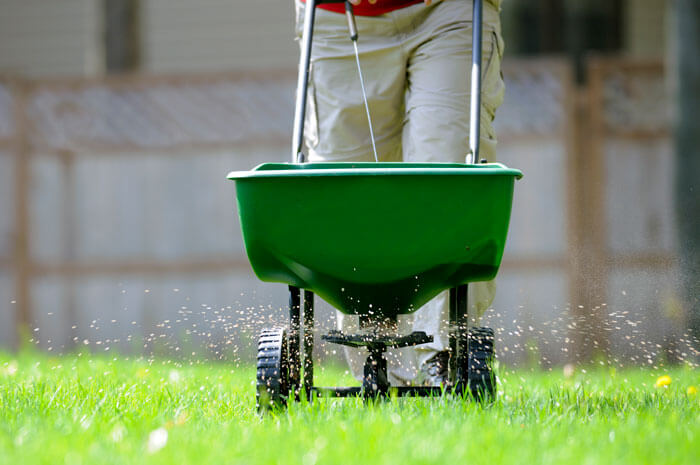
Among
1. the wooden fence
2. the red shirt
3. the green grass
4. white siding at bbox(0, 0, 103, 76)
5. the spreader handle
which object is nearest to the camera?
the green grass

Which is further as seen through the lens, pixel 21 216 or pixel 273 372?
pixel 21 216

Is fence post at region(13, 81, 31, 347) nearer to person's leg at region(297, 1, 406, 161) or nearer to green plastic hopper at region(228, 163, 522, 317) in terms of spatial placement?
person's leg at region(297, 1, 406, 161)

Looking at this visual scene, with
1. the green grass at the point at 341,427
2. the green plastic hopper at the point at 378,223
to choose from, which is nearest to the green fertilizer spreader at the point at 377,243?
the green plastic hopper at the point at 378,223

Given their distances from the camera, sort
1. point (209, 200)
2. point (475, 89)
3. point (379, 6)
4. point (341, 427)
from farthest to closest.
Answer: point (209, 200) → point (379, 6) → point (475, 89) → point (341, 427)

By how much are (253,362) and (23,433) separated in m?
A: 2.02

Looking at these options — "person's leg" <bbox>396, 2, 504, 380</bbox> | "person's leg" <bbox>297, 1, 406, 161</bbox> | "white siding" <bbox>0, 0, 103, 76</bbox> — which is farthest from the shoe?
"white siding" <bbox>0, 0, 103, 76</bbox>

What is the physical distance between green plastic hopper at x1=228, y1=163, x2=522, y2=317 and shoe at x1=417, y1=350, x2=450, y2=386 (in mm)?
392

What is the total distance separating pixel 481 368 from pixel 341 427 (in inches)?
21.6

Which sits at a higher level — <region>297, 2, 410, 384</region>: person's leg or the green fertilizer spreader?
<region>297, 2, 410, 384</region>: person's leg

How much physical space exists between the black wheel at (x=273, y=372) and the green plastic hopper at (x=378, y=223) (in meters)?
0.16

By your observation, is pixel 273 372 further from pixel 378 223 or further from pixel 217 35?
pixel 217 35

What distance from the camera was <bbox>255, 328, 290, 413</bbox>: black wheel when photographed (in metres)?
2.42

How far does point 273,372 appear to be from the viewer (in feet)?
7.98

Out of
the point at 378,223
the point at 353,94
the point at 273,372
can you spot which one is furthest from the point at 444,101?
the point at 273,372
